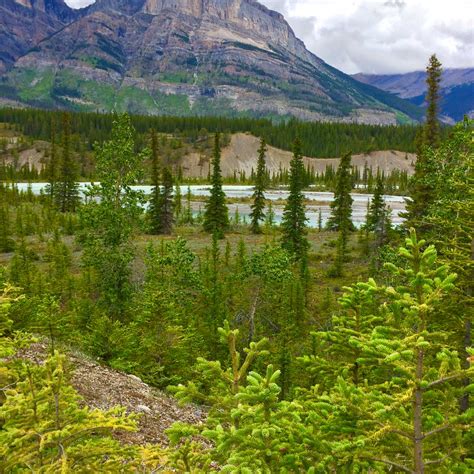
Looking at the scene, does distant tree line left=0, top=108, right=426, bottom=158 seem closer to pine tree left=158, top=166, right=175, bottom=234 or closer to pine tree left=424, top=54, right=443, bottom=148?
pine tree left=158, top=166, right=175, bottom=234

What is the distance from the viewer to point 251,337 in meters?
26.5

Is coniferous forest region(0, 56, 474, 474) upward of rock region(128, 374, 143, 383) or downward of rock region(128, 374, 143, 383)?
upward

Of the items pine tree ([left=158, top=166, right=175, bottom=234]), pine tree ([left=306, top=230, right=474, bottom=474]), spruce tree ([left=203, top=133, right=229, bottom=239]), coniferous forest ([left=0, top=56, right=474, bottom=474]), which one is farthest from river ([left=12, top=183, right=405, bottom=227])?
pine tree ([left=306, top=230, right=474, bottom=474])

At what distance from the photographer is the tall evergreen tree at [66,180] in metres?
72.9

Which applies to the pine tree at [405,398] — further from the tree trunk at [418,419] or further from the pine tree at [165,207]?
the pine tree at [165,207]

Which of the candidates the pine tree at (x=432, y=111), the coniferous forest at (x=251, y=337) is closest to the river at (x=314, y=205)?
the coniferous forest at (x=251, y=337)

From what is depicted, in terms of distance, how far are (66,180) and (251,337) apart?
56334mm

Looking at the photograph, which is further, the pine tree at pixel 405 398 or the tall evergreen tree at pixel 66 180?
the tall evergreen tree at pixel 66 180

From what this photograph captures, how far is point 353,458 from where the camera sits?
4.52 meters

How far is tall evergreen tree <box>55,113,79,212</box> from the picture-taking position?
2869 inches

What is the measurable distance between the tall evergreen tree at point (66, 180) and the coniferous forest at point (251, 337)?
11024mm

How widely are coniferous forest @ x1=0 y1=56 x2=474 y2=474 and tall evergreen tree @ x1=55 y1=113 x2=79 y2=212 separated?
11.0 m

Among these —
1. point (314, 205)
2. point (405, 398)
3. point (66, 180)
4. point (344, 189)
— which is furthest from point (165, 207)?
point (405, 398)

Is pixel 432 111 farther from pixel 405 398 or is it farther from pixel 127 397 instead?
pixel 405 398
